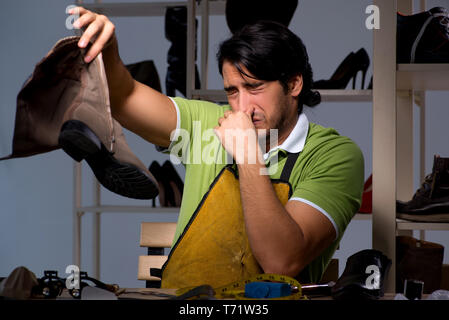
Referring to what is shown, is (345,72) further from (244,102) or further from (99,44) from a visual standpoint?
(99,44)

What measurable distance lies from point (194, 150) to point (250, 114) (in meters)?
0.20

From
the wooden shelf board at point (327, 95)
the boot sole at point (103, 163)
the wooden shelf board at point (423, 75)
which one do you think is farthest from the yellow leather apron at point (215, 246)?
the wooden shelf board at point (327, 95)

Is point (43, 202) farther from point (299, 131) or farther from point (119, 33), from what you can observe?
point (299, 131)

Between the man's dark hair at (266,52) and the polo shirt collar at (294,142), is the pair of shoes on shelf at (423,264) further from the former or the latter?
the man's dark hair at (266,52)

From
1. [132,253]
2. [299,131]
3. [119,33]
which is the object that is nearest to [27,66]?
[119,33]

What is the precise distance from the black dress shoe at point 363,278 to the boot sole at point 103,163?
0.32 m

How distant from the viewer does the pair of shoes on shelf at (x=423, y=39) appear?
1270 millimetres

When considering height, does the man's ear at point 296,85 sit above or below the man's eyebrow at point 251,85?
above

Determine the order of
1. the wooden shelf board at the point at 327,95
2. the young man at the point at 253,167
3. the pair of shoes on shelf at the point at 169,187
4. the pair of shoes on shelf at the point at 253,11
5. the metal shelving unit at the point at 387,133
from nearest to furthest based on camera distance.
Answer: the young man at the point at 253,167, the metal shelving unit at the point at 387,133, the wooden shelf board at the point at 327,95, the pair of shoes on shelf at the point at 253,11, the pair of shoes on shelf at the point at 169,187

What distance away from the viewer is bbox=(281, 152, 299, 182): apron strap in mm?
1148

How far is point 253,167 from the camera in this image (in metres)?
1.01

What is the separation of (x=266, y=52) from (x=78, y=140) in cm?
64

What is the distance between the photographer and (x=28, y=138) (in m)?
0.74

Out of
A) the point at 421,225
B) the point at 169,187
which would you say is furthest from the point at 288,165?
the point at 169,187
